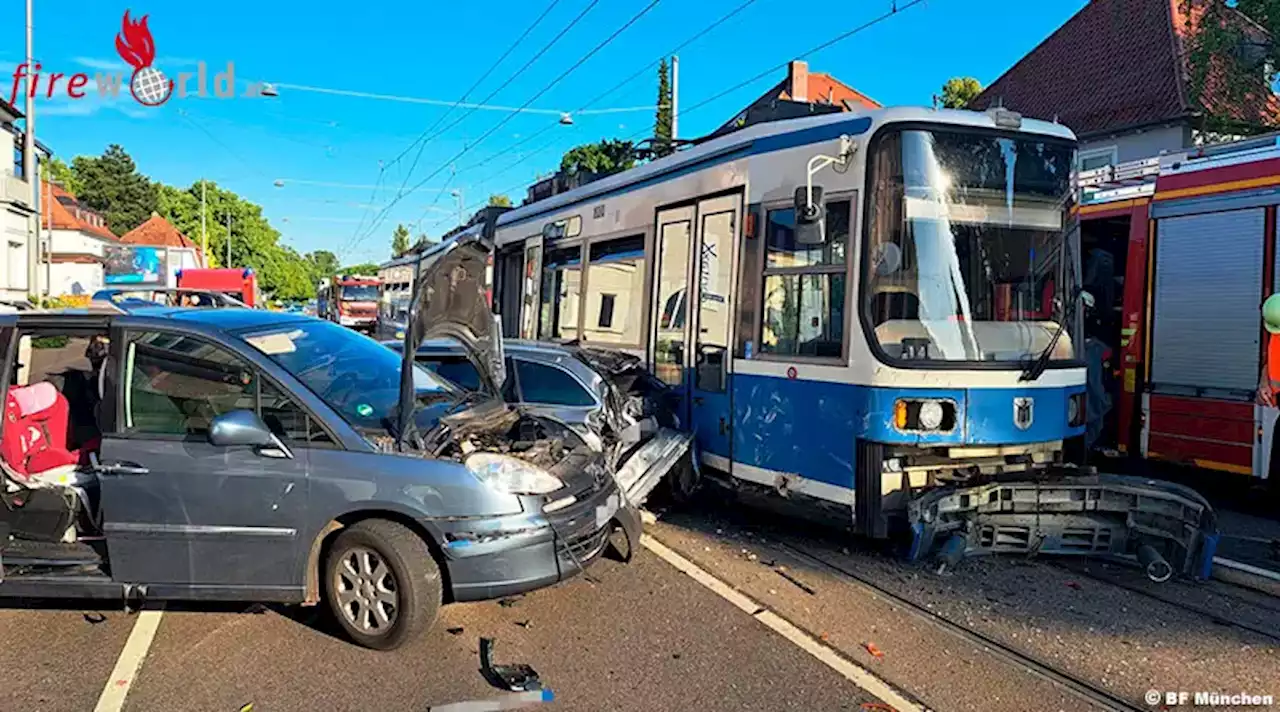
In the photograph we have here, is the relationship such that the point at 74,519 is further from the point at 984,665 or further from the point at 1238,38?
the point at 1238,38

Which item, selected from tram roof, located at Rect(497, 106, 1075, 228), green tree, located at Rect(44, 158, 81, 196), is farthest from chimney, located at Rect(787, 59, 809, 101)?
green tree, located at Rect(44, 158, 81, 196)

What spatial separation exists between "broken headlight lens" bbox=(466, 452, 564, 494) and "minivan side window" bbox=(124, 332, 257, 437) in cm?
124

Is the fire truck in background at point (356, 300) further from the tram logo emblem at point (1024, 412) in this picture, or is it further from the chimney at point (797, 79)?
the tram logo emblem at point (1024, 412)

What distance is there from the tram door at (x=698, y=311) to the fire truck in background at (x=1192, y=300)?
2.83 metres

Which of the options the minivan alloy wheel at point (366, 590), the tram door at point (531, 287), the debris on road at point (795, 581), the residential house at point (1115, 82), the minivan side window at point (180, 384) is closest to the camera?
the minivan alloy wheel at point (366, 590)

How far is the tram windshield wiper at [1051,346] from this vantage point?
6160 millimetres

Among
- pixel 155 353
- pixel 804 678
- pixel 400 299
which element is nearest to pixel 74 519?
pixel 155 353

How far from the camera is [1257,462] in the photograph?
24.5 feet

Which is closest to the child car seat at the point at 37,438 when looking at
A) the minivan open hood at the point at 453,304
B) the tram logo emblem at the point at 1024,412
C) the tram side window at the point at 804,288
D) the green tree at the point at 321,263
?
the minivan open hood at the point at 453,304

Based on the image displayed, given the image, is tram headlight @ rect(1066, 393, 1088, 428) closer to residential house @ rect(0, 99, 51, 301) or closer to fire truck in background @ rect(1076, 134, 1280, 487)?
fire truck in background @ rect(1076, 134, 1280, 487)

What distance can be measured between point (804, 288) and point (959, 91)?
112 ft

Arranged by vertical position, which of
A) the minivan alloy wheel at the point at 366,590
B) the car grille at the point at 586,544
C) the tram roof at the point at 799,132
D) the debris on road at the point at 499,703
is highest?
the tram roof at the point at 799,132

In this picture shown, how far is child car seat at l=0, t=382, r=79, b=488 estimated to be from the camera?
5105 millimetres

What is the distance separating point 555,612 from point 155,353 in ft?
8.52
